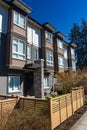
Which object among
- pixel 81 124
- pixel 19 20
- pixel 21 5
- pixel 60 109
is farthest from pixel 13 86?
pixel 81 124

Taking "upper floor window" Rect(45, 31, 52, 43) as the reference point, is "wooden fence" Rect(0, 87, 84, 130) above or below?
below

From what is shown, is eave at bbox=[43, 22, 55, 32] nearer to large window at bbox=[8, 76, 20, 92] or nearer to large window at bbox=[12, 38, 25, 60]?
large window at bbox=[12, 38, 25, 60]

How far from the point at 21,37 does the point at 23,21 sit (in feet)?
7.77

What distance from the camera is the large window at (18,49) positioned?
17.9m

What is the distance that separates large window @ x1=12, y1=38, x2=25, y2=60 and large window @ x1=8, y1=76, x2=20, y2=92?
236cm

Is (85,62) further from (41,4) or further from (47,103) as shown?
(47,103)

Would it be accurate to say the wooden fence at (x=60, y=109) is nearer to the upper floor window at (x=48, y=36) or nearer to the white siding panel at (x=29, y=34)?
the white siding panel at (x=29, y=34)

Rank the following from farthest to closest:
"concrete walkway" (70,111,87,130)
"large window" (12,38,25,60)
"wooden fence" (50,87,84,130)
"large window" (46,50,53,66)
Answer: "large window" (46,50,53,66) → "large window" (12,38,25,60) → "concrete walkway" (70,111,87,130) → "wooden fence" (50,87,84,130)

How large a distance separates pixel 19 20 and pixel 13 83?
24.0 ft

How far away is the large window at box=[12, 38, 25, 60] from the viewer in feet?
58.7

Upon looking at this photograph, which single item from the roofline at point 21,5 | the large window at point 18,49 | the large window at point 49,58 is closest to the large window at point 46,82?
the large window at point 49,58

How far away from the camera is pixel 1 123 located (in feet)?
21.2

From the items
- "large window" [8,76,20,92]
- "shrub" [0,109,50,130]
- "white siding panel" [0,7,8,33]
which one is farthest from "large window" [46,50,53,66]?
"shrub" [0,109,50,130]

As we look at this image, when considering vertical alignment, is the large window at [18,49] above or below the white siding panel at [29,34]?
below
